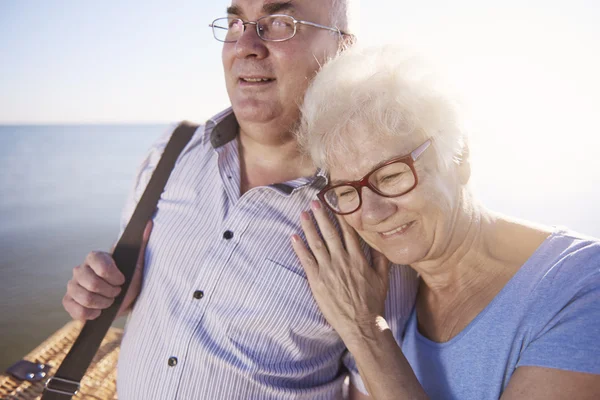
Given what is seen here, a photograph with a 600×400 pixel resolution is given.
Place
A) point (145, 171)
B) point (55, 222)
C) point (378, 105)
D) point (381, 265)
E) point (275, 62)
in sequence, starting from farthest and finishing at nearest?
point (55, 222) → point (145, 171) → point (275, 62) → point (381, 265) → point (378, 105)

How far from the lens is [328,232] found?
1.60 metres

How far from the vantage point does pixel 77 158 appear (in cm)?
1359

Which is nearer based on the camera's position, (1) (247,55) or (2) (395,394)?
(2) (395,394)

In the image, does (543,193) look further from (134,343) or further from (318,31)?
(134,343)

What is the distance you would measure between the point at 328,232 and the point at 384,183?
32cm

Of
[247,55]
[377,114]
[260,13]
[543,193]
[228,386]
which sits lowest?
[543,193]

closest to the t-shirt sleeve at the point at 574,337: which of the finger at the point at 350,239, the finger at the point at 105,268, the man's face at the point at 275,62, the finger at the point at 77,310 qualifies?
the finger at the point at 350,239

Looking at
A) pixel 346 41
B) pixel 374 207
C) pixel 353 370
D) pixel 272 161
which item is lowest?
pixel 353 370

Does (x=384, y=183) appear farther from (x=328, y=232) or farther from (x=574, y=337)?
(x=574, y=337)

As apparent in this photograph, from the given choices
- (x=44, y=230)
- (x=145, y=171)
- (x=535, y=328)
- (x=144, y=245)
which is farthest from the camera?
(x=44, y=230)

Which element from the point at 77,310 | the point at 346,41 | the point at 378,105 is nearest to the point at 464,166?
the point at 378,105

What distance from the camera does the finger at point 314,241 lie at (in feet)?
5.23

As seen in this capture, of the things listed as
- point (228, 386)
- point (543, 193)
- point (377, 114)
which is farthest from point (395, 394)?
point (543, 193)

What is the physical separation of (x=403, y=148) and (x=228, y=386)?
1051mm
